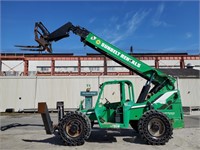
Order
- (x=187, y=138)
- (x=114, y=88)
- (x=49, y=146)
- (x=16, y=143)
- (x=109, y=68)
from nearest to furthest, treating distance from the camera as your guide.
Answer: (x=49, y=146) → (x=16, y=143) → (x=187, y=138) → (x=114, y=88) → (x=109, y=68)

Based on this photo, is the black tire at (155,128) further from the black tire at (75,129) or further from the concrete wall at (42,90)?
the concrete wall at (42,90)

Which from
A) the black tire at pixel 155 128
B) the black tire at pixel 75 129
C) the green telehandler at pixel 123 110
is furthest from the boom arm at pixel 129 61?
the black tire at pixel 75 129

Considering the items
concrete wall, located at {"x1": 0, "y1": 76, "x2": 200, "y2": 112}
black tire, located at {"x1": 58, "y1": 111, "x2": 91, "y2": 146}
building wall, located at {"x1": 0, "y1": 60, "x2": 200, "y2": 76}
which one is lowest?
black tire, located at {"x1": 58, "y1": 111, "x2": 91, "y2": 146}

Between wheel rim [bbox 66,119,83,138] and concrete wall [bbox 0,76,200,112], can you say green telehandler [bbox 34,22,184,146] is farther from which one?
concrete wall [bbox 0,76,200,112]

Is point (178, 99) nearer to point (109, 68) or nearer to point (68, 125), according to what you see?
point (68, 125)

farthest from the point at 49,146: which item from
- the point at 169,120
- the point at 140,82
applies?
the point at 140,82

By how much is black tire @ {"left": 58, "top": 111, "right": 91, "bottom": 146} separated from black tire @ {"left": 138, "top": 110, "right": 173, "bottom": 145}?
191 centimetres

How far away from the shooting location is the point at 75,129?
7715 mm

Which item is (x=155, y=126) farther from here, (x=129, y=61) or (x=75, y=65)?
(x=75, y=65)

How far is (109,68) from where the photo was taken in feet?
138

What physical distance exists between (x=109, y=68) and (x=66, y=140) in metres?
34.9

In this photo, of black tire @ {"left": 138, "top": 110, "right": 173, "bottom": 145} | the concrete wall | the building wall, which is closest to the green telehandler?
black tire @ {"left": 138, "top": 110, "right": 173, "bottom": 145}

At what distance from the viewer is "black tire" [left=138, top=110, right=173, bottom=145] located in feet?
25.0

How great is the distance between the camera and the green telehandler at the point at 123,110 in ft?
25.3
